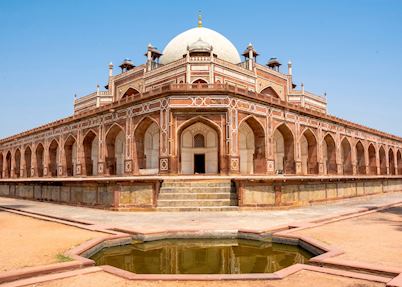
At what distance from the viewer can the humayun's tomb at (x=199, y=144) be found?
11.3 m

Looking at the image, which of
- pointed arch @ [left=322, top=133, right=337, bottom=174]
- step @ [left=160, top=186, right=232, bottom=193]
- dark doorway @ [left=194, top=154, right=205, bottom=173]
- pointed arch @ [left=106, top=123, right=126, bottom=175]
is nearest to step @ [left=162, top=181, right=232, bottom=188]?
step @ [left=160, top=186, right=232, bottom=193]

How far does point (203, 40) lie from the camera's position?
1280 inches

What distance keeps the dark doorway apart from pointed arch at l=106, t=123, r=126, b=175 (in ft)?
18.7

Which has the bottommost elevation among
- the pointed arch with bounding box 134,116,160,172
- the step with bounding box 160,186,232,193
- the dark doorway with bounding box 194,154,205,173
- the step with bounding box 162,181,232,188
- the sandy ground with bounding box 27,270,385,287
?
the sandy ground with bounding box 27,270,385,287

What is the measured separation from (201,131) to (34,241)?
57.3 feet

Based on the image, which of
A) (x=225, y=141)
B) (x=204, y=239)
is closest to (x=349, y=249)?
(x=204, y=239)

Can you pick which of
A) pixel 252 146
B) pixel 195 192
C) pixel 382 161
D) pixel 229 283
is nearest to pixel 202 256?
pixel 229 283

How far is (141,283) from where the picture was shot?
11.1ft

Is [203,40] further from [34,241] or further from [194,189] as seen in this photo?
[34,241]

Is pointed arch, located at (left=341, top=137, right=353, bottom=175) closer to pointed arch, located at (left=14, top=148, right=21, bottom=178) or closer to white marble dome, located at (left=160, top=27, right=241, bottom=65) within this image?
white marble dome, located at (left=160, top=27, right=241, bottom=65)

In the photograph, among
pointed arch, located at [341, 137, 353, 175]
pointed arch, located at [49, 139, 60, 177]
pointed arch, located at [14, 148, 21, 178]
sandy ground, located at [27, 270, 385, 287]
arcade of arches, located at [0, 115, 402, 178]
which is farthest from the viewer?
pointed arch, located at [14, 148, 21, 178]

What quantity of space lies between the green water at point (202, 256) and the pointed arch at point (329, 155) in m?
24.5

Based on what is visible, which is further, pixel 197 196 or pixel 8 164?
pixel 8 164

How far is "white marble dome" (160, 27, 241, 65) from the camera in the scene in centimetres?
3219
